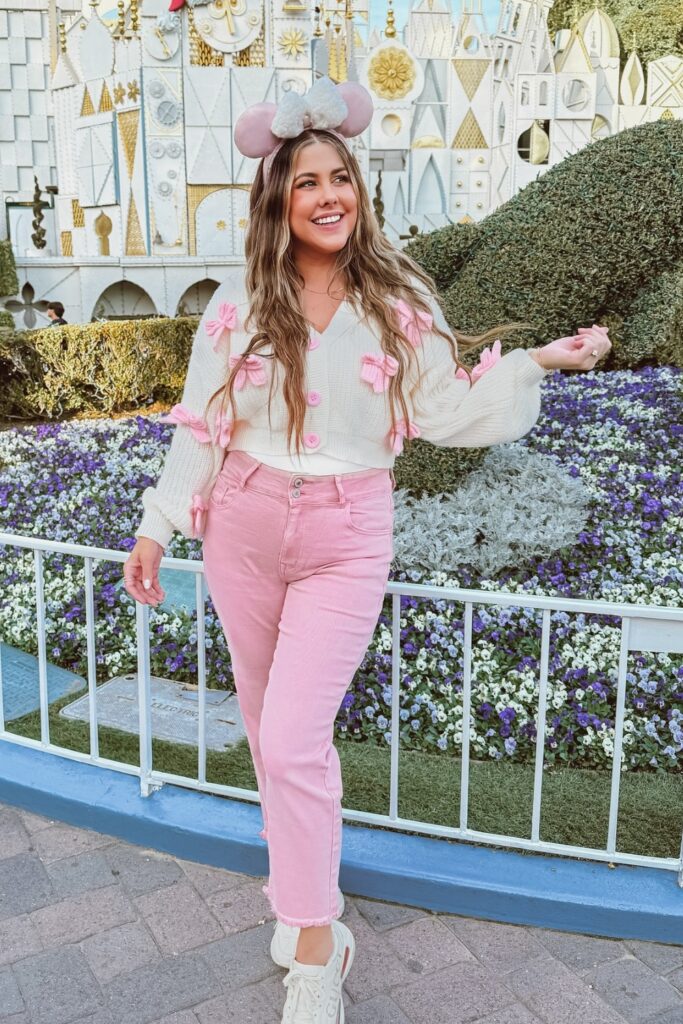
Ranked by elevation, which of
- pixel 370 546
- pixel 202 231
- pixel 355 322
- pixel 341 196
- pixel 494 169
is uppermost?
pixel 494 169

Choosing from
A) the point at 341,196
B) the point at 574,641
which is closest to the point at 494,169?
the point at 574,641

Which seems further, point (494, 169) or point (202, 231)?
point (494, 169)

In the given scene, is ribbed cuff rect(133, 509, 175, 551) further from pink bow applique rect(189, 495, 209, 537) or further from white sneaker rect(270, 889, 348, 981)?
white sneaker rect(270, 889, 348, 981)

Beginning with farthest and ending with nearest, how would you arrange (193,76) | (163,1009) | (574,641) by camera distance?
1. (193,76)
2. (574,641)
3. (163,1009)

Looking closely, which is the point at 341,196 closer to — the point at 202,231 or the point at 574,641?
the point at 574,641

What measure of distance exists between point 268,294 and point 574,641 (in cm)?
233

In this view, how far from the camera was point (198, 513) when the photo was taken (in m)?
2.02

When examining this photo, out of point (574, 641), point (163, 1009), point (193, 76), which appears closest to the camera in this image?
point (163, 1009)

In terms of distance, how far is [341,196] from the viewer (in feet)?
6.21

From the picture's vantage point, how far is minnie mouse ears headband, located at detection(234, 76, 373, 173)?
6.10ft

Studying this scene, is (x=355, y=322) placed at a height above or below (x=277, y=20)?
below

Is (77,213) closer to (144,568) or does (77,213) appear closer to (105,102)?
(105,102)

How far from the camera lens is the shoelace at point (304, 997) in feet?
6.22

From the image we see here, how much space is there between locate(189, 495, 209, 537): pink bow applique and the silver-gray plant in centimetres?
233
